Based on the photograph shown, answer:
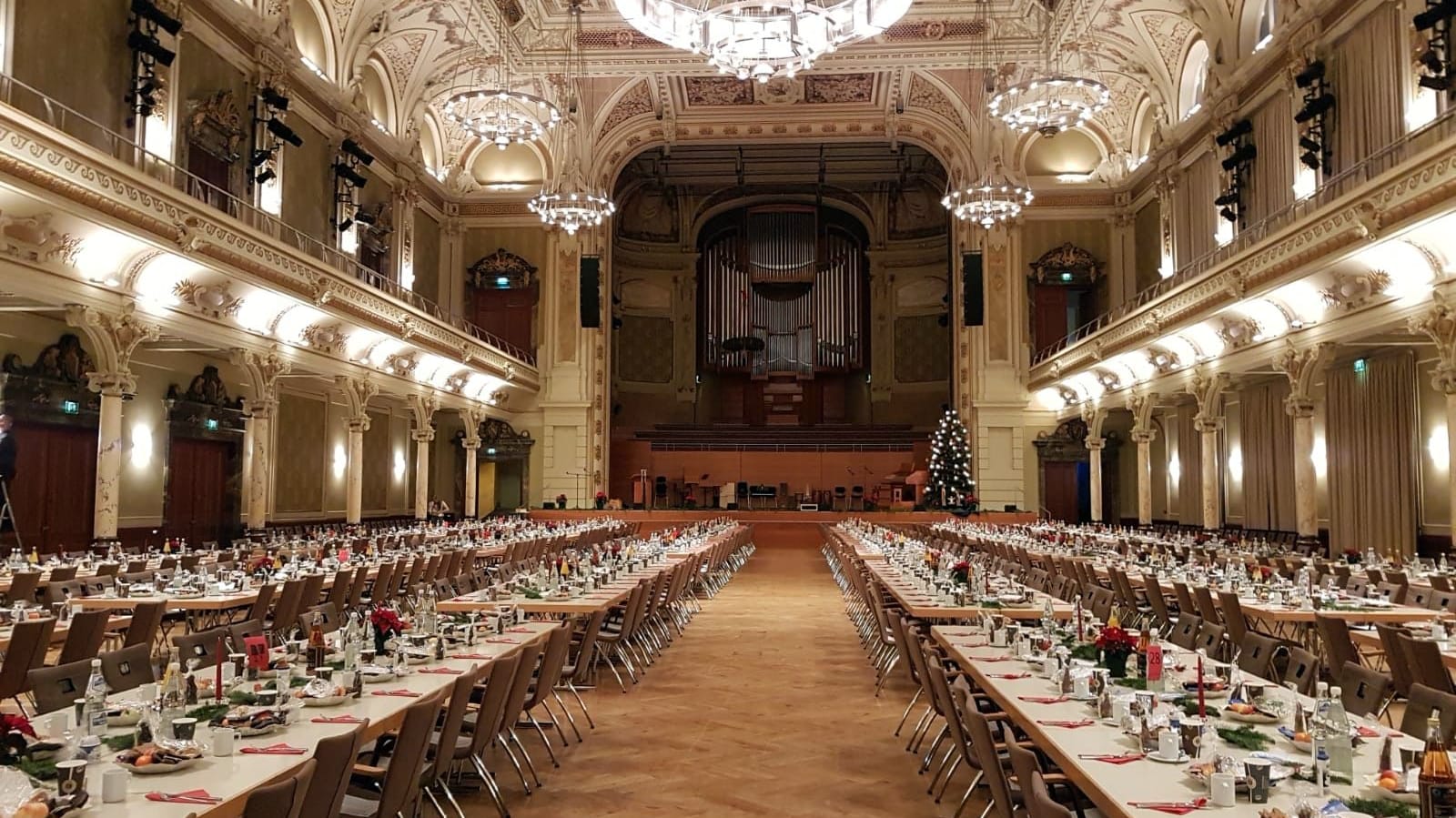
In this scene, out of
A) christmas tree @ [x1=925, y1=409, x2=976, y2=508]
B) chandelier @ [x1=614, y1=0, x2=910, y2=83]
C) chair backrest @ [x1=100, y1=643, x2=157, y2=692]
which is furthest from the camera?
christmas tree @ [x1=925, y1=409, x2=976, y2=508]

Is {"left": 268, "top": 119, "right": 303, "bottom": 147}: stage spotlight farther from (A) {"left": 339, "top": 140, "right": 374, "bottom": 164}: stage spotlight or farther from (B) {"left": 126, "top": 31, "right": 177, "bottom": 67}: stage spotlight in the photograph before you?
(B) {"left": 126, "top": 31, "right": 177, "bottom": 67}: stage spotlight

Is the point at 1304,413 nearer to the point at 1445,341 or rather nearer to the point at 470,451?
the point at 1445,341

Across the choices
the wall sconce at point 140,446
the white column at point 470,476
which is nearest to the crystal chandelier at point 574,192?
the white column at point 470,476

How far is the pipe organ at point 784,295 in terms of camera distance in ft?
128

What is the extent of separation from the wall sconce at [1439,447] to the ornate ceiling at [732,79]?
8920 millimetres

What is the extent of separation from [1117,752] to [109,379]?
13295 mm

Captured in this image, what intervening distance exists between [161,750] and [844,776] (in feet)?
13.1

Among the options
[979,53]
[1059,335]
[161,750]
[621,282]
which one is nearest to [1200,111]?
[979,53]

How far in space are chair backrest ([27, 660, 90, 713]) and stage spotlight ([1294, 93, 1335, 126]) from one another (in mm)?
19048

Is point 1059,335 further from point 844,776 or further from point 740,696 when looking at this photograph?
point 844,776

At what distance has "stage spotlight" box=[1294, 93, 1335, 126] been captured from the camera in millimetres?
17688

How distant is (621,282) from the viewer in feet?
127

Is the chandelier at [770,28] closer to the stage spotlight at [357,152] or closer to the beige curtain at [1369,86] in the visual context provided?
the beige curtain at [1369,86]

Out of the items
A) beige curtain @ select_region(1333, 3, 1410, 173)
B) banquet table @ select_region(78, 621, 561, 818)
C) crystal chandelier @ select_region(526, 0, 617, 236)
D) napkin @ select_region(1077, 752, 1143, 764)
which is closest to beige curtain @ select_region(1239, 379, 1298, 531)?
beige curtain @ select_region(1333, 3, 1410, 173)
